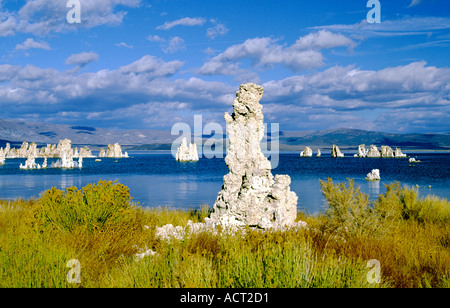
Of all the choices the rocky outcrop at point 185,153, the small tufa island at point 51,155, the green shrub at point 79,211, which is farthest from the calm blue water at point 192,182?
the rocky outcrop at point 185,153

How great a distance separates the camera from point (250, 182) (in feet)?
31.7

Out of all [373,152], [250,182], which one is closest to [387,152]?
[373,152]

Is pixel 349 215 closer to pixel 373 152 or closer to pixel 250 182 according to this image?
pixel 250 182

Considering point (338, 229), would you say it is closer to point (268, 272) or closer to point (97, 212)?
point (268, 272)

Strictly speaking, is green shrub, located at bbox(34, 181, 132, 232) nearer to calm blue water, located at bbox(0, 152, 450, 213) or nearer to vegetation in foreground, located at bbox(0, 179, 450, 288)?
A: vegetation in foreground, located at bbox(0, 179, 450, 288)

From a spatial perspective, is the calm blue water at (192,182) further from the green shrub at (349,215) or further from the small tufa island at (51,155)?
the small tufa island at (51,155)

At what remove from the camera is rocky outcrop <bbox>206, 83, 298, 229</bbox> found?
9.33 m

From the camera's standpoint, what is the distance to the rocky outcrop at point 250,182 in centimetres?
933

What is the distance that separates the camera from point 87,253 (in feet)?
19.4

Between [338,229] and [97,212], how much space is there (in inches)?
212

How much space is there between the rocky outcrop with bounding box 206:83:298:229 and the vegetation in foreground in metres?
1.30

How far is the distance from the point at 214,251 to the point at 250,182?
11.5 feet

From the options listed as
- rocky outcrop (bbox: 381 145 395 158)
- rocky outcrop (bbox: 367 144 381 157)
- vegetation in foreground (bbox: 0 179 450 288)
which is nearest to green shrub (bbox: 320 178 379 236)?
vegetation in foreground (bbox: 0 179 450 288)
